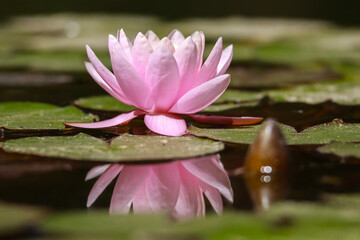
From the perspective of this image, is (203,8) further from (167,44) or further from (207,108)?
(167,44)

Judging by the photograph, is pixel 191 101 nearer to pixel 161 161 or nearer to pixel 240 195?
pixel 161 161

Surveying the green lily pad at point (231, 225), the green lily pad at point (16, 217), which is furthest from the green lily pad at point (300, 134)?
the green lily pad at point (16, 217)

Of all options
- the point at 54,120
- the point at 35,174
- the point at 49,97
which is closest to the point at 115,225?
the point at 35,174

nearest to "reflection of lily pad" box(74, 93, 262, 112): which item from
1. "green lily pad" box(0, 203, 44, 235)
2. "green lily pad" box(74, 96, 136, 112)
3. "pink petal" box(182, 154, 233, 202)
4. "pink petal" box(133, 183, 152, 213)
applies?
"green lily pad" box(74, 96, 136, 112)

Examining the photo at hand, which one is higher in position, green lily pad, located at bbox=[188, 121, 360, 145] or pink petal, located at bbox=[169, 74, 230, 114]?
pink petal, located at bbox=[169, 74, 230, 114]

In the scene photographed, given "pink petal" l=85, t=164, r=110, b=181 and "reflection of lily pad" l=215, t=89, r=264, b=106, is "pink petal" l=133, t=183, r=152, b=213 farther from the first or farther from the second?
"reflection of lily pad" l=215, t=89, r=264, b=106

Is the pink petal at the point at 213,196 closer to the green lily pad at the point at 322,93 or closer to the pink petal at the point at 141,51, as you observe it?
the pink petal at the point at 141,51

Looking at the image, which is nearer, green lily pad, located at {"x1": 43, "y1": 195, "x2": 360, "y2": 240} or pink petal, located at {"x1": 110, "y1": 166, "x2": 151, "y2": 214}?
green lily pad, located at {"x1": 43, "y1": 195, "x2": 360, "y2": 240}

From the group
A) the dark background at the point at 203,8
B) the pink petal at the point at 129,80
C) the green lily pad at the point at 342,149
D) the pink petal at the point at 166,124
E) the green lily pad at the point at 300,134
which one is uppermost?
the dark background at the point at 203,8
